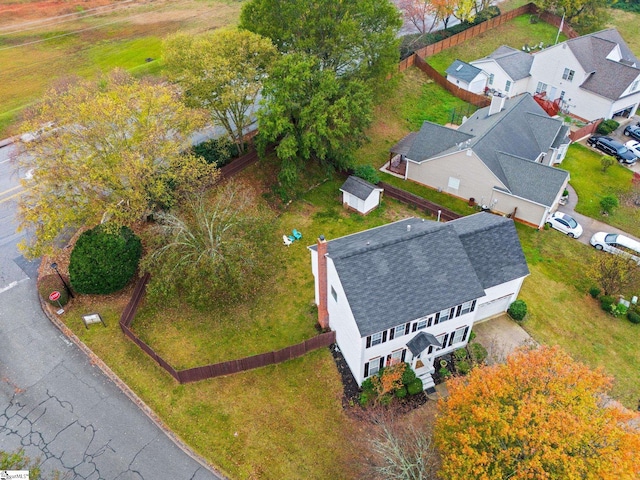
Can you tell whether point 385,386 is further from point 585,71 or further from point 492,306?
point 585,71

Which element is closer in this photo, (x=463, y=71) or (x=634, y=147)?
(x=634, y=147)

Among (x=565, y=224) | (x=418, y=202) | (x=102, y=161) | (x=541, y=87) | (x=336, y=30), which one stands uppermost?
(x=336, y=30)

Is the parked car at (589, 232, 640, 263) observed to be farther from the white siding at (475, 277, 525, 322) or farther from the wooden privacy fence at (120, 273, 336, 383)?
the wooden privacy fence at (120, 273, 336, 383)

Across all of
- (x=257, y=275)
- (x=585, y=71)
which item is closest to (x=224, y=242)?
(x=257, y=275)

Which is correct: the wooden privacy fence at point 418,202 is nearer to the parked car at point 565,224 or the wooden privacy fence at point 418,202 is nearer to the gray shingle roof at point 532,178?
the gray shingle roof at point 532,178

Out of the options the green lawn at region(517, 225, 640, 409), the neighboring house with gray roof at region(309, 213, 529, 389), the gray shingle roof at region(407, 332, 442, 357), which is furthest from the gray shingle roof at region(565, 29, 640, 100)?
the gray shingle roof at region(407, 332, 442, 357)

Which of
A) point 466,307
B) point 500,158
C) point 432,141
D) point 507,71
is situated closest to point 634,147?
point 507,71

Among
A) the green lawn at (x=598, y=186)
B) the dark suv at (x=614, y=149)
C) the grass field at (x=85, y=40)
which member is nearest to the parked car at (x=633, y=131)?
the dark suv at (x=614, y=149)

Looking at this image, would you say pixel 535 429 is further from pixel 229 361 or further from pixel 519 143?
pixel 519 143
